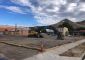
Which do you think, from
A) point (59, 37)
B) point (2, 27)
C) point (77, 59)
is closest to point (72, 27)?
point (2, 27)

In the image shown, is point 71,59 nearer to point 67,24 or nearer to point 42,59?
point 42,59

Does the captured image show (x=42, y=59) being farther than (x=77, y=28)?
No

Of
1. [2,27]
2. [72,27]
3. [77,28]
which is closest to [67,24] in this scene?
[72,27]

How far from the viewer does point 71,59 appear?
13.9m

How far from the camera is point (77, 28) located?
136 m

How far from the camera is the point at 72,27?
124625 mm

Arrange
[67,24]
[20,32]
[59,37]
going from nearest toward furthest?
[59,37], [20,32], [67,24]

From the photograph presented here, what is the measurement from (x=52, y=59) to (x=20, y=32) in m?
69.4

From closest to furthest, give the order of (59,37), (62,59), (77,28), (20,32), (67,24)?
(62,59) → (59,37) → (20,32) → (67,24) → (77,28)

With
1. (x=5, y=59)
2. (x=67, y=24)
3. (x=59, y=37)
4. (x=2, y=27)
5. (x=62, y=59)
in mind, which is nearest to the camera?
(x=5, y=59)

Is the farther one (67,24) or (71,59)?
(67,24)

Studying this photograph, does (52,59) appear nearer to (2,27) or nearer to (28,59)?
(28,59)

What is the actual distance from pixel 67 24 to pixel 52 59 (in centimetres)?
11112

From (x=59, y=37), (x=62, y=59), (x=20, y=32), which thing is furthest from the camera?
(x=20, y=32)
